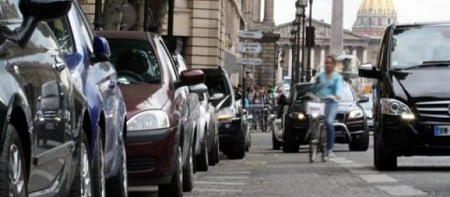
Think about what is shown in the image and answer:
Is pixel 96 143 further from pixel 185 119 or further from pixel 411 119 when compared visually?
pixel 411 119

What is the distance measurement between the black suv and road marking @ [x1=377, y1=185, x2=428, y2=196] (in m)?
3.06

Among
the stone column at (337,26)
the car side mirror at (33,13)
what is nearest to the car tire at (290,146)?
the car side mirror at (33,13)

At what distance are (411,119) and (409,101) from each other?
223 mm

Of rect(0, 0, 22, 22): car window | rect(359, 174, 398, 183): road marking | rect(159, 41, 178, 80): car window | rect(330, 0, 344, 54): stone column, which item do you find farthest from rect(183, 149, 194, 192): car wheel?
rect(330, 0, 344, 54): stone column

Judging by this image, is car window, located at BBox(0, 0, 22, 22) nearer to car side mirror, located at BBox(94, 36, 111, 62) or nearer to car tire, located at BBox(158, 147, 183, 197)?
car side mirror, located at BBox(94, 36, 111, 62)

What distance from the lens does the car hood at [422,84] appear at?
60.2 ft

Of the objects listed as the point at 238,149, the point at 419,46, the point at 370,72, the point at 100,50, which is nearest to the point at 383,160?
the point at 370,72

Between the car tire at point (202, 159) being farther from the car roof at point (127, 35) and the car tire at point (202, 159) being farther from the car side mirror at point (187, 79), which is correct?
the car side mirror at point (187, 79)

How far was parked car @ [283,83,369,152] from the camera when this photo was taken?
98.0ft

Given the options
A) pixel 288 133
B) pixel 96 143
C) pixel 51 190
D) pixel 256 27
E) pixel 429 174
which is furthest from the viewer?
pixel 256 27

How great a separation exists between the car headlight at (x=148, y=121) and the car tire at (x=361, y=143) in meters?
18.1

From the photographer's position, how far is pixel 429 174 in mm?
17734

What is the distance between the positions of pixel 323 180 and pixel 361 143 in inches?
542

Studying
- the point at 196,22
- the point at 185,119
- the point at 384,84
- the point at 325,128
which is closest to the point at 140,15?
the point at 325,128
